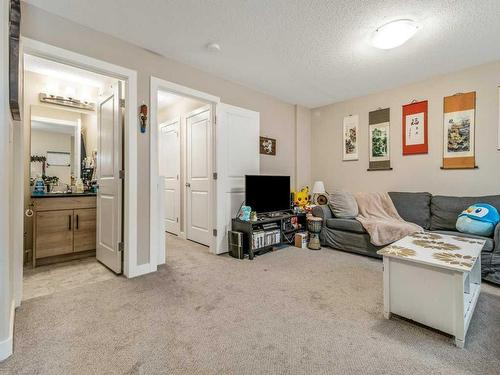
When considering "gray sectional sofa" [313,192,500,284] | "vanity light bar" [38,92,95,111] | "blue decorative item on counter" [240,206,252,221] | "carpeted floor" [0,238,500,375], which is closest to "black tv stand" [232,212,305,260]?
"blue decorative item on counter" [240,206,252,221]

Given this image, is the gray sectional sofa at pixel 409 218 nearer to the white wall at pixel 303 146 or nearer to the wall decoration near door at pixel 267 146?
the white wall at pixel 303 146

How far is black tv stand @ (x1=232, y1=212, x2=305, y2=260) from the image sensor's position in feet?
10.6

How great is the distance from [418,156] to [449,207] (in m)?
0.89

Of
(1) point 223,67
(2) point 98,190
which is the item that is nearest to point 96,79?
(2) point 98,190

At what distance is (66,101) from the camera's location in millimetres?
3363

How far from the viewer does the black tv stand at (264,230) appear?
324 cm

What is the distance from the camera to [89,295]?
7.00ft

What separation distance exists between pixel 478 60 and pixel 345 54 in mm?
1686

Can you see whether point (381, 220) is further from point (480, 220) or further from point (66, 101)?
point (66, 101)

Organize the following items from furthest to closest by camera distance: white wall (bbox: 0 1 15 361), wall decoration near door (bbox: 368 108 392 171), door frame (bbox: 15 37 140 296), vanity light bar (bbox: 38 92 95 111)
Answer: wall decoration near door (bbox: 368 108 392 171), vanity light bar (bbox: 38 92 95 111), door frame (bbox: 15 37 140 296), white wall (bbox: 0 1 15 361)

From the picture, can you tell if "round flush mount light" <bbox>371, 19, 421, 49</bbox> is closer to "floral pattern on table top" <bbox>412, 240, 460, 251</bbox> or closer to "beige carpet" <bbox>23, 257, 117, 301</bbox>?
"floral pattern on table top" <bbox>412, 240, 460, 251</bbox>

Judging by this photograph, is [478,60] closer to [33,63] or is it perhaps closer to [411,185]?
[411,185]

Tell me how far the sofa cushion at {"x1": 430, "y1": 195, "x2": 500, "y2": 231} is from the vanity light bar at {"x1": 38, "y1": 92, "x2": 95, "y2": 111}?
16.5 feet

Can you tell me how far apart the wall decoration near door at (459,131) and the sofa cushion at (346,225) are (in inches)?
58.3
